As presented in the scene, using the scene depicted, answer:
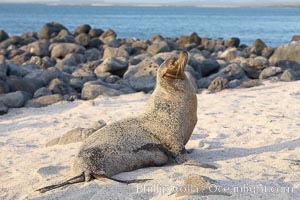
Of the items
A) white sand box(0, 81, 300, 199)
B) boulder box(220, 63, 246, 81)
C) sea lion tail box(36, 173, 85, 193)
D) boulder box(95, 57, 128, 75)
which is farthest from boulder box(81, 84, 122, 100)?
sea lion tail box(36, 173, 85, 193)

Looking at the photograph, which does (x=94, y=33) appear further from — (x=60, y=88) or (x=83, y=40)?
(x=60, y=88)

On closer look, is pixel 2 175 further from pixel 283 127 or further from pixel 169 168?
pixel 283 127

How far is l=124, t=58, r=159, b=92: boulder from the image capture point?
1237 cm

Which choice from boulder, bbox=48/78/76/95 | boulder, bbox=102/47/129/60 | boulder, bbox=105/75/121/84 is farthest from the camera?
boulder, bbox=102/47/129/60

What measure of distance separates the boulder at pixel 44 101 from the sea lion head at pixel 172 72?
5063mm

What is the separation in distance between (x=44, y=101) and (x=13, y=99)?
1.92 feet

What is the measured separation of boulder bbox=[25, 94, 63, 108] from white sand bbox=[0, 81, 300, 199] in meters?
0.33

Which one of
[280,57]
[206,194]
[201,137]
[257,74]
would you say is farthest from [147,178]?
[280,57]

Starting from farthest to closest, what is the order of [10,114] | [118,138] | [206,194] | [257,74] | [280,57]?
[280,57] < [257,74] < [10,114] < [118,138] < [206,194]

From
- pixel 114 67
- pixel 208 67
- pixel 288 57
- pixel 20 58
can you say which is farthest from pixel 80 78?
pixel 288 57

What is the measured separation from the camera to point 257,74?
14742 millimetres

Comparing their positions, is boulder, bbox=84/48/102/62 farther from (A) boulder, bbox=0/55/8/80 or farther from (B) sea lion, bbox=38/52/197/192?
(B) sea lion, bbox=38/52/197/192

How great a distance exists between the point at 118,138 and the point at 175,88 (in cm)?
82

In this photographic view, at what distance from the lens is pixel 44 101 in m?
A: 10.6
